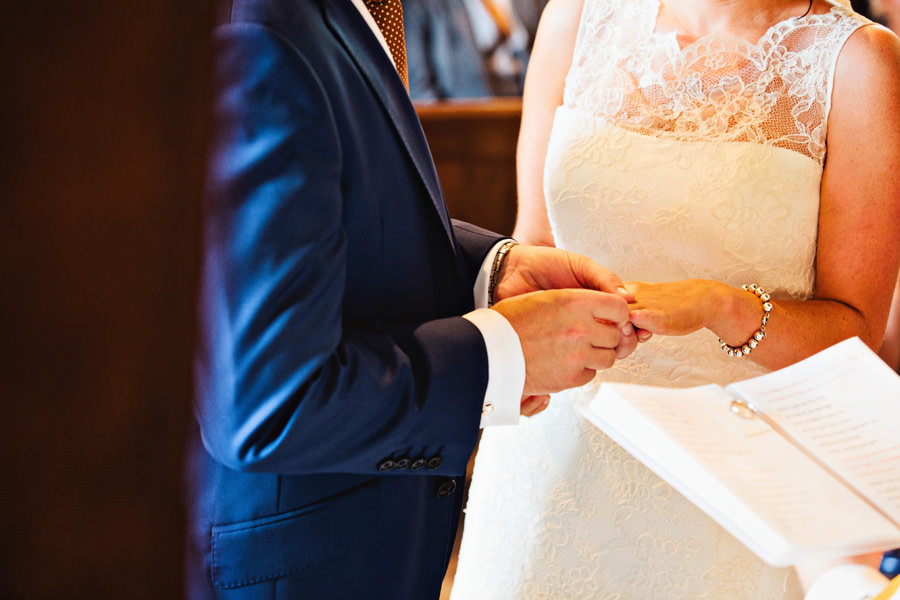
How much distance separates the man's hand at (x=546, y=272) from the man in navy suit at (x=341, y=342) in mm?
43

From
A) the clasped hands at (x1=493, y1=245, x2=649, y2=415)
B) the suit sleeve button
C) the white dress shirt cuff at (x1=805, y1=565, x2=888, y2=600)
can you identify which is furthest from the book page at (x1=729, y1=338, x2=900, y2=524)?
the suit sleeve button

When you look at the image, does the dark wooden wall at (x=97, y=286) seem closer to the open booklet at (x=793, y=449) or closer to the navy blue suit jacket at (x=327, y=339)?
the navy blue suit jacket at (x=327, y=339)

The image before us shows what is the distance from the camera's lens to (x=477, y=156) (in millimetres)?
4027

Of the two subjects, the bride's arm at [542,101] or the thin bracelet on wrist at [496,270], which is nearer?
the thin bracelet on wrist at [496,270]

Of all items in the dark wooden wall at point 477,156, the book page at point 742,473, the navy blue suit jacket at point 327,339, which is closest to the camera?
the navy blue suit jacket at point 327,339

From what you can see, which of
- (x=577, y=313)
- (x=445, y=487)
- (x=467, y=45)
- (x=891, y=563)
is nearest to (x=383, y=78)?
(x=577, y=313)

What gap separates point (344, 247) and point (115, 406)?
0.70 meters

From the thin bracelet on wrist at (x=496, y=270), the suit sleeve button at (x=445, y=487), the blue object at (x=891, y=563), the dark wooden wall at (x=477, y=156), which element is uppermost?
the thin bracelet on wrist at (x=496, y=270)

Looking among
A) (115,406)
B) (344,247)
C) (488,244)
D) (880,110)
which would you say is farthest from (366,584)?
(880,110)

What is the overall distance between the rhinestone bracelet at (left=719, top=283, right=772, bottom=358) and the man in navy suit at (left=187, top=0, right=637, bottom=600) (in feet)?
1.01

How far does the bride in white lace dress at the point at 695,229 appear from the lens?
138cm

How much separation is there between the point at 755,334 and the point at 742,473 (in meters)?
0.41

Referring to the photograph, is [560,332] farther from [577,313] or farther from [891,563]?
[891,563]

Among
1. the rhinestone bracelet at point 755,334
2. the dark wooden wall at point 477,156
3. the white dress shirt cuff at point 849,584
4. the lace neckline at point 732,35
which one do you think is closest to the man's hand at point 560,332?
the rhinestone bracelet at point 755,334
